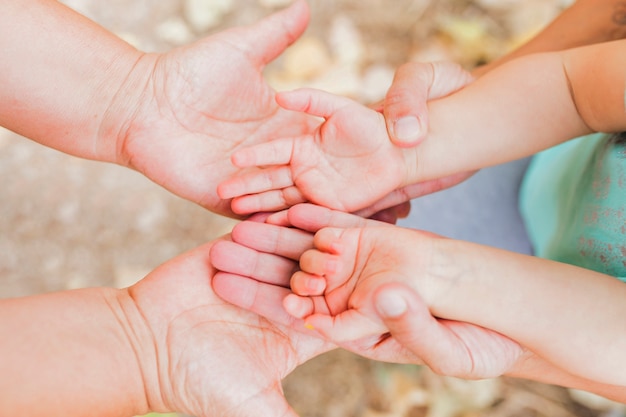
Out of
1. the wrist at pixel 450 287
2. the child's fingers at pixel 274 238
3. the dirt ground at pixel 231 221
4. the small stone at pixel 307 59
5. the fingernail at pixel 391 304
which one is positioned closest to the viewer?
the fingernail at pixel 391 304

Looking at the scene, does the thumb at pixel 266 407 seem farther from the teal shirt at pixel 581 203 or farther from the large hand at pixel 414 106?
the teal shirt at pixel 581 203

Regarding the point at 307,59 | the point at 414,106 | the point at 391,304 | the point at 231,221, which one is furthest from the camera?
the point at 307,59

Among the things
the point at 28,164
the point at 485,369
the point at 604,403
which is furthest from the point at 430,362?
the point at 28,164

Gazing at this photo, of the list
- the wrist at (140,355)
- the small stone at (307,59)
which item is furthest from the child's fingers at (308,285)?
the small stone at (307,59)

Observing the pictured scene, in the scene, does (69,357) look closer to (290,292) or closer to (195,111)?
(290,292)

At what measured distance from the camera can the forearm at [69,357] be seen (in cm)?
72

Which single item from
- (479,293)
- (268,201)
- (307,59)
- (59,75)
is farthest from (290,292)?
(307,59)

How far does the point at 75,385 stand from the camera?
0.74m

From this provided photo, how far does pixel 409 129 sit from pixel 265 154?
21cm

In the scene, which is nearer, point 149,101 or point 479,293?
point 479,293

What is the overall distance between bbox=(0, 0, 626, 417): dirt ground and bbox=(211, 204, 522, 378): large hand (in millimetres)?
494

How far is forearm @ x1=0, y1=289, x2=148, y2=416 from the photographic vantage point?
0.72 meters

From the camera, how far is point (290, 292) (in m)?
0.85

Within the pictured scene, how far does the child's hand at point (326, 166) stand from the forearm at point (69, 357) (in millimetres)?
250
